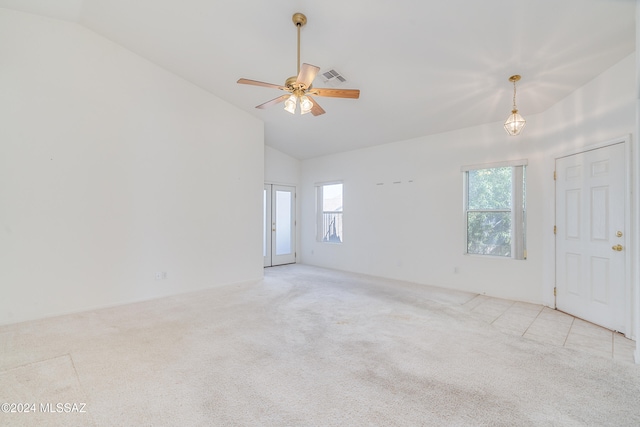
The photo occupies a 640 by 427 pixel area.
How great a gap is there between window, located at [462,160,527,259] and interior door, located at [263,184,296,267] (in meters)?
4.20

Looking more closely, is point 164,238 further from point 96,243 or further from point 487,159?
point 487,159

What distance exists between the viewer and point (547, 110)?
4094 millimetres

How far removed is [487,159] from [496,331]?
2744mm

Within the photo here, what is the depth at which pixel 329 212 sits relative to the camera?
280 inches

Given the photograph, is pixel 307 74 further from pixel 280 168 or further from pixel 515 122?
pixel 280 168

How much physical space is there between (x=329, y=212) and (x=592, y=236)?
15.7ft

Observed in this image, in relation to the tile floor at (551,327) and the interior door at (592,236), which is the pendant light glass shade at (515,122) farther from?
the tile floor at (551,327)

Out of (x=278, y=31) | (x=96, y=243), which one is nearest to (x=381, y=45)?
(x=278, y=31)

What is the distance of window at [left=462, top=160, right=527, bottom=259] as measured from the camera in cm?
435

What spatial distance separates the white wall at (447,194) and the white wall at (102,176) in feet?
8.46

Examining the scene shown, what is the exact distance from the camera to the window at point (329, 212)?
22.7 feet

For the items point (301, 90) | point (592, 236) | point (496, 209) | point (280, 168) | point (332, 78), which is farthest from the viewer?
point (280, 168)

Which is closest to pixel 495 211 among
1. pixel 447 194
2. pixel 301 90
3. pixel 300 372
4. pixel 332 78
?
pixel 447 194

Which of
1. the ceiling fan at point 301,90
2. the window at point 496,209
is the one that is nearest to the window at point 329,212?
the window at point 496,209
